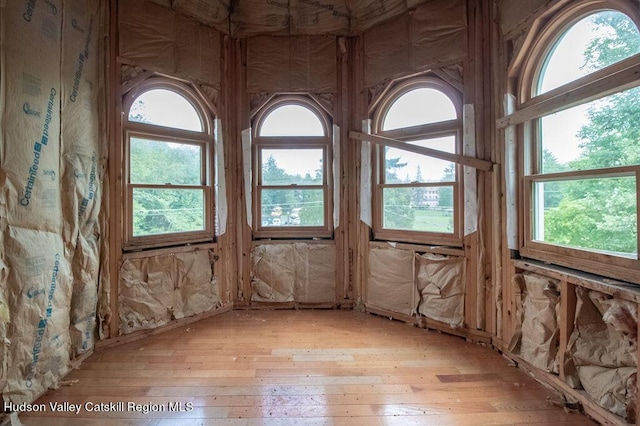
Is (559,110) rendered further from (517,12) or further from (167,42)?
(167,42)

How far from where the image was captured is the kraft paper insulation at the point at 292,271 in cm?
355

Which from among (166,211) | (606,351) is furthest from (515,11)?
(166,211)

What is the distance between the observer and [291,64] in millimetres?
3482

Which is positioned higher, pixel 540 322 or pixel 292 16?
pixel 292 16

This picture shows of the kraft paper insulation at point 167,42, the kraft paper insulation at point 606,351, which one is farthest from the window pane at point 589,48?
the kraft paper insulation at point 167,42

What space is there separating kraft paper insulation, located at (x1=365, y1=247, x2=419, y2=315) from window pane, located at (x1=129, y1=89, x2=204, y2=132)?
2.36m

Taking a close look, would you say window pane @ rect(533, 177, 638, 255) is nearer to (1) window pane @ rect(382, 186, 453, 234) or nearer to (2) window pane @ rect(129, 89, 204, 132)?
(1) window pane @ rect(382, 186, 453, 234)

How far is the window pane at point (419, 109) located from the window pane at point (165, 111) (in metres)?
2.06

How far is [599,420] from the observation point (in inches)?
68.7

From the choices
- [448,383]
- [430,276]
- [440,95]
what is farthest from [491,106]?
[448,383]

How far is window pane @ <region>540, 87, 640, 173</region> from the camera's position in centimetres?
169

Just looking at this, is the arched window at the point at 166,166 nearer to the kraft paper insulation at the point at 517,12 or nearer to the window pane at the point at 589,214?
the kraft paper insulation at the point at 517,12

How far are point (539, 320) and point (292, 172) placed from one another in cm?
265

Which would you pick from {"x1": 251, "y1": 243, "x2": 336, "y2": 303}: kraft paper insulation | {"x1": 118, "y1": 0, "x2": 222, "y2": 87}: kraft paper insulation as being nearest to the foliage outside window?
{"x1": 251, "y1": 243, "x2": 336, "y2": 303}: kraft paper insulation
